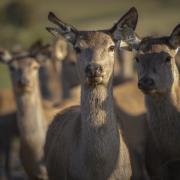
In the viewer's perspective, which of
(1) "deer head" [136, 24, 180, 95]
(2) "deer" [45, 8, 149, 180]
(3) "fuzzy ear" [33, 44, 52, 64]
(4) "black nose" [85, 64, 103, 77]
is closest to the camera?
(4) "black nose" [85, 64, 103, 77]

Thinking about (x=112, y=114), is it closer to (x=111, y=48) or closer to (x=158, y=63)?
(x=111, y=48)

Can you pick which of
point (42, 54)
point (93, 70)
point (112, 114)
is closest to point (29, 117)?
point (42, 54)

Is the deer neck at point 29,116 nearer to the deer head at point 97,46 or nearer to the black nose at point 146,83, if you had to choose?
the deer head at point 97,46

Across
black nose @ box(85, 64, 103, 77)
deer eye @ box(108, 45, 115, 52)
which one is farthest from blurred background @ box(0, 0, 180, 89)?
black nose @ box(85, 64, 103, 77)

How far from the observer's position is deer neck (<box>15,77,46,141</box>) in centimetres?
1380

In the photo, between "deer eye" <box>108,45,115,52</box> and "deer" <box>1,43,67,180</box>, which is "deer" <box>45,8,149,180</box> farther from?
"deer" <box>1,43,67,180</box>

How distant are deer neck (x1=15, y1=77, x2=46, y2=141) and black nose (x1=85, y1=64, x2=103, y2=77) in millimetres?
4405

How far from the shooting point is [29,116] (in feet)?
45.5

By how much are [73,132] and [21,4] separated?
2614cm

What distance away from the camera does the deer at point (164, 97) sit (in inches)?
410

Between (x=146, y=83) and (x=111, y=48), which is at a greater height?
(x=111, y=48)

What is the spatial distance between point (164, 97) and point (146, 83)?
1.70 ft

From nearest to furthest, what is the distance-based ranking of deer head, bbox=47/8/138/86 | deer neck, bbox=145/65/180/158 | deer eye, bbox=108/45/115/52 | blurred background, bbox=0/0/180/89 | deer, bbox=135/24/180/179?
deer head, bbox=47/8/138/86
deer eye, bbox=108/45/115/52
deer, bbox=135/24/180/179
deer neck, bbox=145/65/180/158
blurred background, bbox=0/0/180/89

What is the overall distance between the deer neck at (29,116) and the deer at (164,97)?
3.48 m
